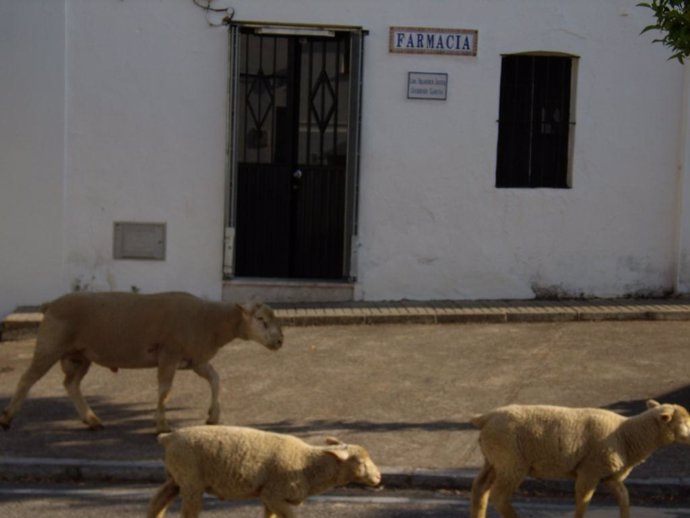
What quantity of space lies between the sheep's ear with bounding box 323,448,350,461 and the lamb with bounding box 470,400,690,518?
0.88m

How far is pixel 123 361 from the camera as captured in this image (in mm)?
8641

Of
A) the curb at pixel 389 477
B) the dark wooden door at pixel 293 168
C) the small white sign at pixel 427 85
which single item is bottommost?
the curb at pixel 389 477

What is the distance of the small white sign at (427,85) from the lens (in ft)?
43.3

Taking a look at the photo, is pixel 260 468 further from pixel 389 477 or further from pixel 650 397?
pixel 650 397

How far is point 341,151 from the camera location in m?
13.6

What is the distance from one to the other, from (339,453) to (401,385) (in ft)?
14.3

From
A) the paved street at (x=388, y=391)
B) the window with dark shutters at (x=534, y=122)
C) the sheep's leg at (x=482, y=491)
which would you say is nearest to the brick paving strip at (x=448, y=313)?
the paved street at (x=388, y=391)

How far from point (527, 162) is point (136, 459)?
7.10m

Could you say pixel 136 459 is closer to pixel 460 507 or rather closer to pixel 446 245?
pixel 460 507

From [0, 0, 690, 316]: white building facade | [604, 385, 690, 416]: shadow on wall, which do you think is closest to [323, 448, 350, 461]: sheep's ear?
[604, 385, 690, 416]: shadow on wall

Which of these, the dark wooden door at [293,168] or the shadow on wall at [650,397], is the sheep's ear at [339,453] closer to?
the shadow on wall at [650,397]

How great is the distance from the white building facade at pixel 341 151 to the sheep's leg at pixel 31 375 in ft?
14.7

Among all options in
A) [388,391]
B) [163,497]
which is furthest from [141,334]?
[163,497]

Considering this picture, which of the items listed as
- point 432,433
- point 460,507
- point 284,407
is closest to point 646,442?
point 460,507
